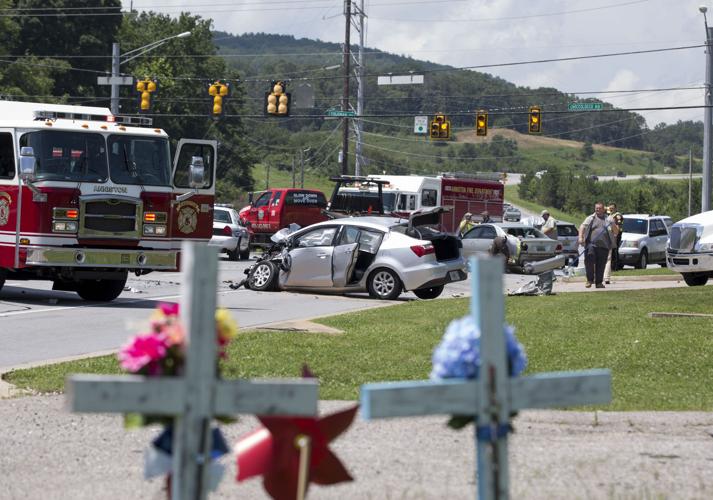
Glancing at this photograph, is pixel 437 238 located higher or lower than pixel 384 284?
higher

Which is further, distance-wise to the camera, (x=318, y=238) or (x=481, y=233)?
(x=481, y=233)

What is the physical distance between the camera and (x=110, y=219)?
18984 mm

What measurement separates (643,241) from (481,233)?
609 centimetres

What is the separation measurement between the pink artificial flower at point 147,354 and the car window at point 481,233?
32.1 metres

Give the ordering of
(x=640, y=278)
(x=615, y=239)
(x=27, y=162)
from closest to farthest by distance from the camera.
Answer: (x=27, y=162)
(x=640, y=278)
(x=615, y=239)

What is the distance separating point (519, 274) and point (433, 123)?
13551 millimetres

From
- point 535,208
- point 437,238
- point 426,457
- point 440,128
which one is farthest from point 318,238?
point 535,208

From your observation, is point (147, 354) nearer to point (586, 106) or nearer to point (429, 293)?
point (429, 293)

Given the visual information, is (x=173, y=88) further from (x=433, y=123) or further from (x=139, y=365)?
(x=139, y=365)

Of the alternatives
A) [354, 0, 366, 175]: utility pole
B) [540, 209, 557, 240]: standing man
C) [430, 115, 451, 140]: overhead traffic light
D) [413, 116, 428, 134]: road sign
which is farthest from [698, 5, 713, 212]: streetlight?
[354, 0, 366, 175]: utility pole

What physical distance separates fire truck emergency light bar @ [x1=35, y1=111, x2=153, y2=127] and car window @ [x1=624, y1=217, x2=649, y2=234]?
23174mm

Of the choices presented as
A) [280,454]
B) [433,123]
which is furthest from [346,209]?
[280,454]

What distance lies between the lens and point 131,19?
94562 mm

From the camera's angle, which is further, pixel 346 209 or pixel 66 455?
pixel 346 209
